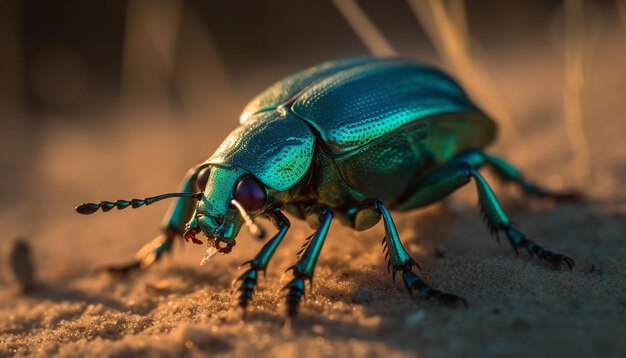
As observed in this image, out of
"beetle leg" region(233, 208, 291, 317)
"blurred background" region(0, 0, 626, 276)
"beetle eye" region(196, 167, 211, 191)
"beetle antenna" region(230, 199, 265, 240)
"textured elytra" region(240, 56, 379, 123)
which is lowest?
"blurred background" region(0, 0, 626, 276)

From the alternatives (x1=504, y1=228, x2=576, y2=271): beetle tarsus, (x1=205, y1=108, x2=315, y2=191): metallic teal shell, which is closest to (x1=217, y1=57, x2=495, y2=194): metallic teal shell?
(x1=205, y1=108, x2=315, y2=191): metallic teal shell

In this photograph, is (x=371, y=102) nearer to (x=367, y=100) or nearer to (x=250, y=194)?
(x=367, y=100)

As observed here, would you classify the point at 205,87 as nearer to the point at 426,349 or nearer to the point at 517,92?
the point at 517,92

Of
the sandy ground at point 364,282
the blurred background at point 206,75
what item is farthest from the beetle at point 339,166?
the blurred background at point 206,75

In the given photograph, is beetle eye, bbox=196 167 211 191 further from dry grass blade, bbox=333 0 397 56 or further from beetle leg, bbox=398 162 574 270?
dry grass blade, bbox=333 0 397 56

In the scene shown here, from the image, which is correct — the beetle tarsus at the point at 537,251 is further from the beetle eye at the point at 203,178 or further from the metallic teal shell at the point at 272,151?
the beetle eye at the point at 203,178

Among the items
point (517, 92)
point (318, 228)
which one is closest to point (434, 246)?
point (318, 228)

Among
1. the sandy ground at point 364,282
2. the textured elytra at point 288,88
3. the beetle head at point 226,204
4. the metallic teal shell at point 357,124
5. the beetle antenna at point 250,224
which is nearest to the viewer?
the sandy ground at point 364,282

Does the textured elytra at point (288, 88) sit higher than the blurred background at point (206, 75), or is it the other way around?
the textured elytra at point (288, 88)
